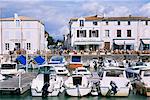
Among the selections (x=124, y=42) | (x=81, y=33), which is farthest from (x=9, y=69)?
(x=124, y=42)

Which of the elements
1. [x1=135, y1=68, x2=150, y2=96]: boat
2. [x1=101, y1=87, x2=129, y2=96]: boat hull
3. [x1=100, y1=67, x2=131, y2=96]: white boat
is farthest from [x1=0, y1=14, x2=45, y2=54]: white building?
[x1=101, y1=87, x2=129, y2=96]: boat hull

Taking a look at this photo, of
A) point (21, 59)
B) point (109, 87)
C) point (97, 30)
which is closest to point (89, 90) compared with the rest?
point (109, 87)

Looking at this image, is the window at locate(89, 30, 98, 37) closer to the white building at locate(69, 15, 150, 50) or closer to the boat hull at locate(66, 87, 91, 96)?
the white building at locate(69, 15, 150, 50)

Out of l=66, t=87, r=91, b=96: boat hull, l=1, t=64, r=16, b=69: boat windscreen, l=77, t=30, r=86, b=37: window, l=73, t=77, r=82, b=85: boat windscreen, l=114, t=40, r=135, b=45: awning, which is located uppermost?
l=77, t=30, r=86, b=37: window

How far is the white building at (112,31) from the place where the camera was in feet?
236

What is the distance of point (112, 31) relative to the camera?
72.4 m

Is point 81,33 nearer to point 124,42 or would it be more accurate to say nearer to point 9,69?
point 124,42

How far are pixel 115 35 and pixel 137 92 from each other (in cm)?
4434

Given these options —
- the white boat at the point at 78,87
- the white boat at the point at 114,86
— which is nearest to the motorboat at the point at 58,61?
the white boat at the point at 78,87

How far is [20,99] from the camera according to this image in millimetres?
25859

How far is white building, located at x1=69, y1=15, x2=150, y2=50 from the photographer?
71.8 meters

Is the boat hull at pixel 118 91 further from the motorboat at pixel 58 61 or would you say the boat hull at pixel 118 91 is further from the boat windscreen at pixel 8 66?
the motorboat at pixel 58 61

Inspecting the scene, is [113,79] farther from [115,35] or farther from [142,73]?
[115,35]

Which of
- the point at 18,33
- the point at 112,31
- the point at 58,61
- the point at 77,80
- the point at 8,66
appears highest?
the point at 112,31
